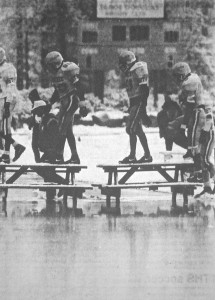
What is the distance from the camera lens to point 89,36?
6278 cm

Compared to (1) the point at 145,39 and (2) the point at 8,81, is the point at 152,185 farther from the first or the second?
(1) the point at 145,39

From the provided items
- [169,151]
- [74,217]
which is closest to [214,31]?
[169,151]

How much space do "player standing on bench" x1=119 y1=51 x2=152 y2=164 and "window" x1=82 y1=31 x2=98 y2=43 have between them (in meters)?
39.5

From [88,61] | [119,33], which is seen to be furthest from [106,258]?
[119,33]

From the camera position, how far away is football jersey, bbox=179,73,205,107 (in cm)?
2236

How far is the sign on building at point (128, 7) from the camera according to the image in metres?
52.4

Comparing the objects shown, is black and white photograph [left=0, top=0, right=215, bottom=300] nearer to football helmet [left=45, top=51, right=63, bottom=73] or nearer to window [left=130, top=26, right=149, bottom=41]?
football helmet [left=45, top=51, right=63, bottom=73]

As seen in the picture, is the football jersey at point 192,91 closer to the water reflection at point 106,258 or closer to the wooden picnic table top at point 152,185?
the wooden picnic table top at point 152,185

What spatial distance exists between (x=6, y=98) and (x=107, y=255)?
9.08m

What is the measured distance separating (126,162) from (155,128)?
108 feet

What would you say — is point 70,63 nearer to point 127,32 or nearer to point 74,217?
point 74,217

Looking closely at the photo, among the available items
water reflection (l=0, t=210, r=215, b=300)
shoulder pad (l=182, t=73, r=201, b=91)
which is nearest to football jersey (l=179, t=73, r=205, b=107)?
shoulder pad (l=182, t=73, r=201, b=91)

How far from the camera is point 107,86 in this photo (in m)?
62.1

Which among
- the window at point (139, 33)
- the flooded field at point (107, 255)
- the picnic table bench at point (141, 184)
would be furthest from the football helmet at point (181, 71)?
the window at point (139, 33)
